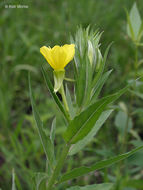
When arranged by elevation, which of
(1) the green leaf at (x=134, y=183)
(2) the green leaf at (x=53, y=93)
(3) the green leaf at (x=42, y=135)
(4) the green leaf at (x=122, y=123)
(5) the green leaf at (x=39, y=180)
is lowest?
(1) the green leaf at (x=134, y=183)

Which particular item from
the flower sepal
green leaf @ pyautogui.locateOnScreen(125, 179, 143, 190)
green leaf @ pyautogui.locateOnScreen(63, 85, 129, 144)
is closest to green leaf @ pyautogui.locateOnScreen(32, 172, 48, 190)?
green leaf @ pyautogui.locateOnScreen(63, 85, 129, 144)

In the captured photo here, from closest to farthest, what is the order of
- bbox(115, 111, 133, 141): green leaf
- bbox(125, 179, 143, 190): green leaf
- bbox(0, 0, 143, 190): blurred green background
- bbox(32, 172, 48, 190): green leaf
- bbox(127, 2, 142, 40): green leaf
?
bbox(32, 172, 48, 190): green leaf, bbox(125, 179, 143, 190): green leaf, bbox(127, 2, 142, 40): green leaf, bbox(115, 111, 133, 141): green leaf, bbox(0, 0, 143, 190): blurred green background

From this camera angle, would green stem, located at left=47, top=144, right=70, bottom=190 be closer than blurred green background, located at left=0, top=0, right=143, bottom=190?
Yes

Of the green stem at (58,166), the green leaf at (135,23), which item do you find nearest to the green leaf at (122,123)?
the green leaf at (135,23)

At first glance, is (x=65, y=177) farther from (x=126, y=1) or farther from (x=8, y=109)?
(x=126, y=1)

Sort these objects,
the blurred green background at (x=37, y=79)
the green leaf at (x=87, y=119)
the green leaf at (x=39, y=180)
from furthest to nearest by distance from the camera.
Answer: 1. the blurred green background at (x=37, y=79)
2. the green leaf at (x=39, y=180)
3. the green leaf at (x=87, y=119)

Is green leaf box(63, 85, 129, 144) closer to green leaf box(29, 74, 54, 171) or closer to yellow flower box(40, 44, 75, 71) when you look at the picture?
green leaf box(29, 74, 54, 171)

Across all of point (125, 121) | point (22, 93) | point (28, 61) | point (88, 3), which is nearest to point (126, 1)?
point (88, 3)

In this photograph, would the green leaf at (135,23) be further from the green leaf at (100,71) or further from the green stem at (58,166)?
the green stem at (58,166)
